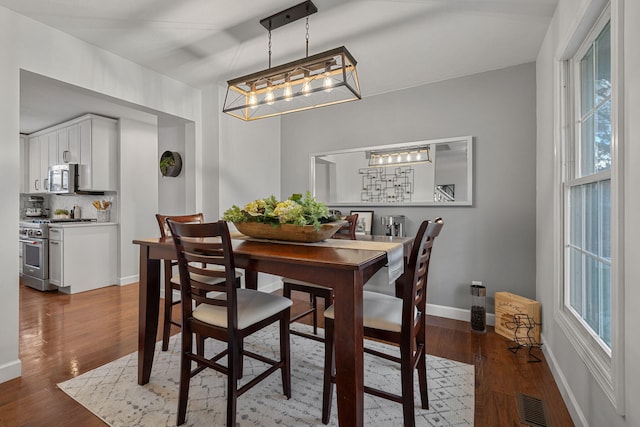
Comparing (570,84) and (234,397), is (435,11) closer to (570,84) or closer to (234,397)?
(570,84)

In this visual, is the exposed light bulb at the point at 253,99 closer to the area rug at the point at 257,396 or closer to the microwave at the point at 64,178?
the area rug at the point at 257,396

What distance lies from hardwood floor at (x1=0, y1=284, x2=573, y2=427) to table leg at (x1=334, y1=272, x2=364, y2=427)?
0.78m

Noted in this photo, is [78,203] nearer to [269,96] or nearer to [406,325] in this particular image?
[269,96]

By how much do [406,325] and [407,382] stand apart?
268mm

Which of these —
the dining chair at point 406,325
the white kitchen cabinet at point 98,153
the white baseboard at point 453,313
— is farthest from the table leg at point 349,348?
the white kitchen cabinet at point 98,153

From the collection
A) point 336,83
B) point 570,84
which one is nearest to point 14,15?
point 336,83

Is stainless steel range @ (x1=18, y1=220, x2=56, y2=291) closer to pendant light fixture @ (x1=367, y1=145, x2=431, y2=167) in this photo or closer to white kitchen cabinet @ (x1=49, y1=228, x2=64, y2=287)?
white kitchen cabinet @ (x1=49, y1=228, x2=64, y2=287)

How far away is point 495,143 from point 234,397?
9.56ft

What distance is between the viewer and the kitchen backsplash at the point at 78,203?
15.3 feet

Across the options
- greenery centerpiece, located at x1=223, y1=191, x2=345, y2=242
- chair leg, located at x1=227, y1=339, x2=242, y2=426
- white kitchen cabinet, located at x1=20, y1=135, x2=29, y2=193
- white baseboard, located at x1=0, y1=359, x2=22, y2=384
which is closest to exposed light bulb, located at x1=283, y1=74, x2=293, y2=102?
greenery centerpiece, located at x1=223, y1=191, x2=345, y2=242

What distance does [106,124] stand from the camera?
443cm

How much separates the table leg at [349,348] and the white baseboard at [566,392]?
1.16 meters

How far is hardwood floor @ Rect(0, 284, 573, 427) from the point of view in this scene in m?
1.71

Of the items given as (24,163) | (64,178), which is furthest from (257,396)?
(24,163)
